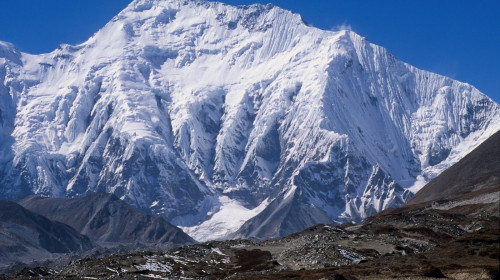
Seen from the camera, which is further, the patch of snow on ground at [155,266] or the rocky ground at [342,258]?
the patch of snow on ground at [155,266]

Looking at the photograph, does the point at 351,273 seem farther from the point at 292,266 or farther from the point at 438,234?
the point at 438,234

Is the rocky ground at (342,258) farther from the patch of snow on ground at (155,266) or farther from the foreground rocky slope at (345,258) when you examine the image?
the patch of snow on ground at (155,266)

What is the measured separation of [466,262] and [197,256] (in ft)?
212

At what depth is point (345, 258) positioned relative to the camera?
119 m

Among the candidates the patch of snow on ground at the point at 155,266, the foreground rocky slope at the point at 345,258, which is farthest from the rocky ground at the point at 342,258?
the patch of snow on ground at the point at 155,266

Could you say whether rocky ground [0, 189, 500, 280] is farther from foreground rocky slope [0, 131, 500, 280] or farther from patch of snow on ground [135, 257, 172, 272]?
patch of snow on ground [135, 257, 172, 272]

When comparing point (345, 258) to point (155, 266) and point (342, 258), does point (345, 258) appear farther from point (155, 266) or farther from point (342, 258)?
point (155, 266)

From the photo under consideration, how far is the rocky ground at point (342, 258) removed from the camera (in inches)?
3413

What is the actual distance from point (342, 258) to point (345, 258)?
535 mm

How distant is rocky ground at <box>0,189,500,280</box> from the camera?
284 ft

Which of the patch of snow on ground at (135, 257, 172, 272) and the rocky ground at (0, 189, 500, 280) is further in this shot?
the patch of snow on ground at (135, 257, 172, 272)

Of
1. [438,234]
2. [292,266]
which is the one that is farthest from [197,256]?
[438,234]

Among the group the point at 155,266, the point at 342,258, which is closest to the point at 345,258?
the point at 342,258

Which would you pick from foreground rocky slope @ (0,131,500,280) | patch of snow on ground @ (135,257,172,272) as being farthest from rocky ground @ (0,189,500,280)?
patch of snow on ground @ (135,257,172,272)
